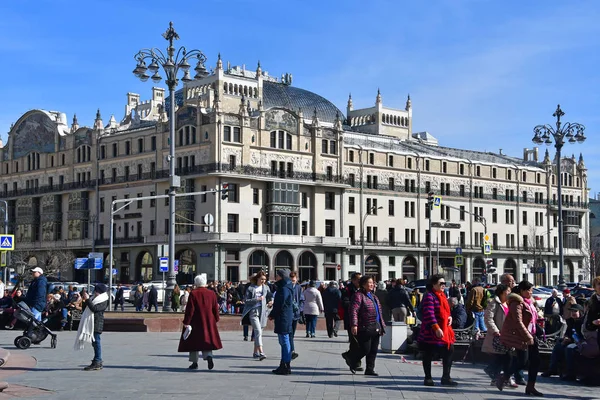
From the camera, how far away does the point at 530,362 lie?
44.4 ft

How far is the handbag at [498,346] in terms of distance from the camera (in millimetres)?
13797

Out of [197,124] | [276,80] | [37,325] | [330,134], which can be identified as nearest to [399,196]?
[330,134]

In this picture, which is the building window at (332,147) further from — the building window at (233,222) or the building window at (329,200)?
the building window at (233,222)

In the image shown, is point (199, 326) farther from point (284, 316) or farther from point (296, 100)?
point (296, 100)

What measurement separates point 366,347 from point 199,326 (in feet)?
9.63

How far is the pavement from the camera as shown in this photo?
1268 cm

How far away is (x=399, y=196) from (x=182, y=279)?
84.4 feet

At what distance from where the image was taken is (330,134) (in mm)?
79938

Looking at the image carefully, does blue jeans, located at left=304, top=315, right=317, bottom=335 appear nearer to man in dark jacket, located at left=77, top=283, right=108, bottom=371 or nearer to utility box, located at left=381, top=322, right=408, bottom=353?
utility box, located at left=381, top=322, right=408, bottom=353

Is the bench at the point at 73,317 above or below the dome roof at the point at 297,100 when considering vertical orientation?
below

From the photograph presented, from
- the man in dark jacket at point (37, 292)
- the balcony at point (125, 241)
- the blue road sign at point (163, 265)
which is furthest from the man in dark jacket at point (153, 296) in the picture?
the balcony at point (125, 241)

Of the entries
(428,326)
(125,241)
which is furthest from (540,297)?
(125,241)

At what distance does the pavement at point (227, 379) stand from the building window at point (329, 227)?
58.2 metres

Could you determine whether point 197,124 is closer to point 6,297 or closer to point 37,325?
point 6,297
